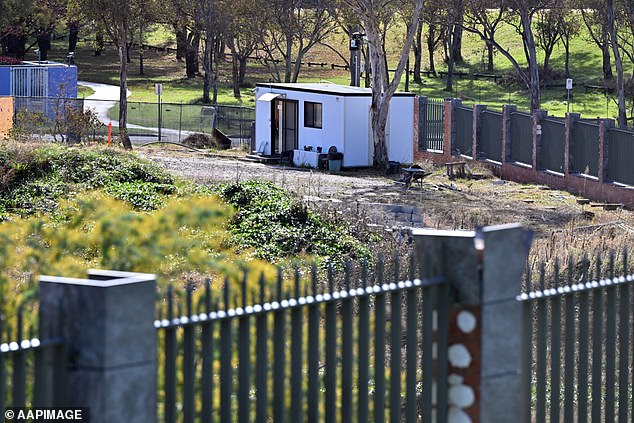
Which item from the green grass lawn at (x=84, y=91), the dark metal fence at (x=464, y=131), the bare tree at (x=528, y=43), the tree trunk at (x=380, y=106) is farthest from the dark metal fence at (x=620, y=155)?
the green grass lawn at (x=84, y=91)

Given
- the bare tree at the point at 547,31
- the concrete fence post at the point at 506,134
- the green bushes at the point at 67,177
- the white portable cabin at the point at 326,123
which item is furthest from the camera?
the bare tree at the point at 547,31

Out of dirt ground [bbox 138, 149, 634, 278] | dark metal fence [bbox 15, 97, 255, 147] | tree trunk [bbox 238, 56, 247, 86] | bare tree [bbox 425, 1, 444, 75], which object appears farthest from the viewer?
A: tree trunk [bbox 238, 56, 247, 86]

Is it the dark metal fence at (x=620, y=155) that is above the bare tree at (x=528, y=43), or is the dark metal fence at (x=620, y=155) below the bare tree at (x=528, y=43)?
below

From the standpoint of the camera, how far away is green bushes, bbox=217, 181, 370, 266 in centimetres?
2073

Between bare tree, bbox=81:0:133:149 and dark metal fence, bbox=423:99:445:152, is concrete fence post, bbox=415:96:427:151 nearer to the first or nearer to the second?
dark metal fence, bbox=423:99:445:152

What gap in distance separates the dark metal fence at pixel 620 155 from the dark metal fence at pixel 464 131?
816 centimetres

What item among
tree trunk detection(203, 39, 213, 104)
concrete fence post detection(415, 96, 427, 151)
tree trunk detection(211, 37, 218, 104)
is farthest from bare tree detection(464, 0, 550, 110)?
tree trunk detection(203, 39, 213, 104)

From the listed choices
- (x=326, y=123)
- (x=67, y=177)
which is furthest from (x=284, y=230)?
(x=326, y=123)

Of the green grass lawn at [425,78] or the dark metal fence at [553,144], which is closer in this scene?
the dark metal fence at [553,144]

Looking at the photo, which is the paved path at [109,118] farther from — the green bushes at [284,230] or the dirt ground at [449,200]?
the green bushes at [284,230]

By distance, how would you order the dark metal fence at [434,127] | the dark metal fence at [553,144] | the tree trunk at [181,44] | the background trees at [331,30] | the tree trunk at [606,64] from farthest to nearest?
the tree trunk at [181,44], the tree trunk at [606,64], the background trees at [331,30], the dark metal fence at [434,127], the dark metal fence at [553,144]

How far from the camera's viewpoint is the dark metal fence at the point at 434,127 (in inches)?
1594

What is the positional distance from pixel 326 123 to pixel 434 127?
15.4 feet

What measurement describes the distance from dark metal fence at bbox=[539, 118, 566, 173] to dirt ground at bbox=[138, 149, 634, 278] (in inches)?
→ 39.3
